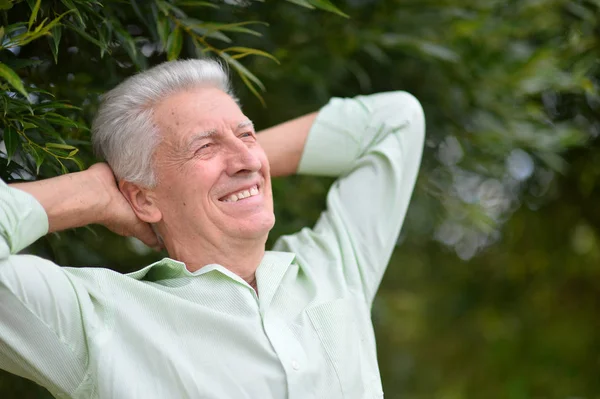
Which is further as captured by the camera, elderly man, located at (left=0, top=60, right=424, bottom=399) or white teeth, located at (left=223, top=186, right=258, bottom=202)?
white teeth, located at (left=223, top=186, right=258, bottom=202)

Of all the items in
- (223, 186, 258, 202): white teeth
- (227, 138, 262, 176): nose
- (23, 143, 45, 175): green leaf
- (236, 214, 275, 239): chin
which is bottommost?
(236, 214, 275, 239): chin

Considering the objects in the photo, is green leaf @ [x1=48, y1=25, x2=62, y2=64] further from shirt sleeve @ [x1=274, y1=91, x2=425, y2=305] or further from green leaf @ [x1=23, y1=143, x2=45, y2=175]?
shirt sleeve @ [x1=274, y1=91, x2=425, y2=305]

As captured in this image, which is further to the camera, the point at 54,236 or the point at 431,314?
the point at 431,314

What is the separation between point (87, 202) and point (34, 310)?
0.25m

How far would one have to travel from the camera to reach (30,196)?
1.47 m

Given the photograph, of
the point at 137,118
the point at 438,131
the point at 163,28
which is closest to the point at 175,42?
the point at 163,28

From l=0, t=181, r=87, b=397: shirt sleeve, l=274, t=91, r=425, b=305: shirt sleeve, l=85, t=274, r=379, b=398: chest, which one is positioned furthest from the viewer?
l=274, t=91, r=425, b=305: shirt sleeve

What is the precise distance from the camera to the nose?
1674mm

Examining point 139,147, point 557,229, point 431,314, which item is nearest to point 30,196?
point 139,147

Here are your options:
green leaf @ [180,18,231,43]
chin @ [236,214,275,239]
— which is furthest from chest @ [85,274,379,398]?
green leaf @ [180,18,231,43]

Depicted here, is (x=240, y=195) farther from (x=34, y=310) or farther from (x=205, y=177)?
(x=34, y=310)

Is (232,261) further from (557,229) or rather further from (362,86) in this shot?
(557,229)

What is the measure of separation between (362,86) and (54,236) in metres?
1.08

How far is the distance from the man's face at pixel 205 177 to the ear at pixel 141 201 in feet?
0.04
